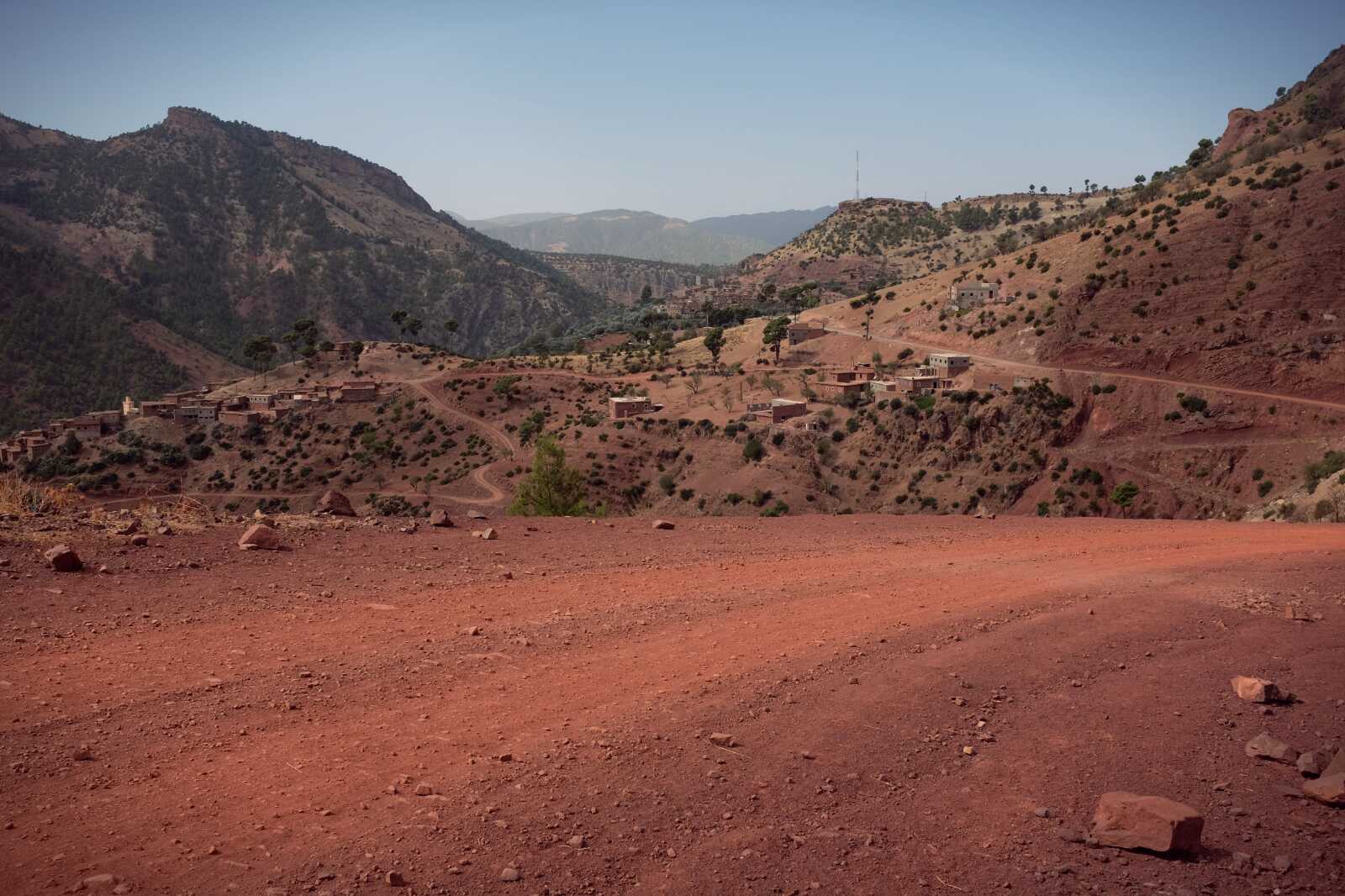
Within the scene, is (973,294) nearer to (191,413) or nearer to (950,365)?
(950,365)

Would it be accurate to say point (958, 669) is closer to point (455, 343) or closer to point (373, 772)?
point (373, 772)

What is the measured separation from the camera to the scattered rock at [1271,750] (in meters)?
5.78

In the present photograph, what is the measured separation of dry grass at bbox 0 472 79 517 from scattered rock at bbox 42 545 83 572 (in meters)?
2.37

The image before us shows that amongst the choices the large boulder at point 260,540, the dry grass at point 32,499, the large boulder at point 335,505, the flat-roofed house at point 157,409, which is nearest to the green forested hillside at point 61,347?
the flat-roofed house at point 157,409

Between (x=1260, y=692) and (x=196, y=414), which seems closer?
(x=1260, y=692)

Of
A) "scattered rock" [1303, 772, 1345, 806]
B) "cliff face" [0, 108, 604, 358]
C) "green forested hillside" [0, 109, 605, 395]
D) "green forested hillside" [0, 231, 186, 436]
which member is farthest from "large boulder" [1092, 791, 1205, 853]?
"cliff face" [0, 108, 604, 358]

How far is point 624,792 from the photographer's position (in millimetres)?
5301

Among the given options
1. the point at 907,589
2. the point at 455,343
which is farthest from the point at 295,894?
the point at 455,343

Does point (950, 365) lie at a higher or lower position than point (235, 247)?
lower

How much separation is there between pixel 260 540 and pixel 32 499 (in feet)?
12.5

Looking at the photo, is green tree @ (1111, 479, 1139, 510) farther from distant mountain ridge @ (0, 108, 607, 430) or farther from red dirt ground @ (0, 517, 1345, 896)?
distant mountain ridge @ (0, 108, 607, 430)

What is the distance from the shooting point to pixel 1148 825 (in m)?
4.89

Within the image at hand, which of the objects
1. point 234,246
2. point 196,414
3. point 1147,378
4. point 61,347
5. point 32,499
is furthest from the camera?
point 234,246

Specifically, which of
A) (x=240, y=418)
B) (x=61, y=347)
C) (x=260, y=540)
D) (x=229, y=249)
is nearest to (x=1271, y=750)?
(x=260, y=540)
